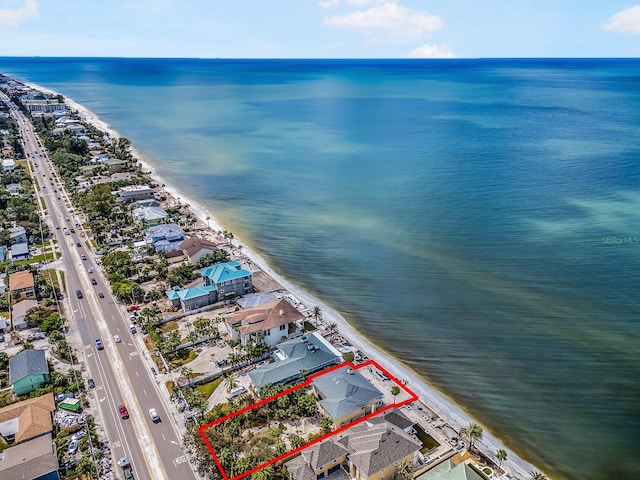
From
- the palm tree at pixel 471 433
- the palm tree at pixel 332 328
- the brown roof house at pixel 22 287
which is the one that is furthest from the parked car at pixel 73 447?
the palm tree at pixel 471 433

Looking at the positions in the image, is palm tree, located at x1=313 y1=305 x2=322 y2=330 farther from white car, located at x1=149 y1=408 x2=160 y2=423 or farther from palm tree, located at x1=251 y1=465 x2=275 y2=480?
palm tree, located at x1=251 y1=465 x2=275 y2=480

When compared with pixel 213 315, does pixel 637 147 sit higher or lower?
higher

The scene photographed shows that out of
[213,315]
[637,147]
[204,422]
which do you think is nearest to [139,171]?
[213,315]

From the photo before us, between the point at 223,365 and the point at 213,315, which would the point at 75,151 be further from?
the point at 223,365

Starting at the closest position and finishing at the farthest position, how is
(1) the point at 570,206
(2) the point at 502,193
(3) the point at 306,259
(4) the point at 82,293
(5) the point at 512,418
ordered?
(5) the point at 512,418
(4) the point at 82,293
(3) the point at 306,259
(1) the point at 570,206
(2) the point at 502,193

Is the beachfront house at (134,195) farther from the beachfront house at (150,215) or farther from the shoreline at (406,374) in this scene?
the shoreline at (406,374)
